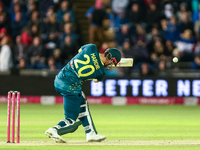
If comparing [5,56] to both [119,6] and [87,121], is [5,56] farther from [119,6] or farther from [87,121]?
[87,121]

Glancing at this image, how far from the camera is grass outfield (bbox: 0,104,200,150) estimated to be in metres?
8.08

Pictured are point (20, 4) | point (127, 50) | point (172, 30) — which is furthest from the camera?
point (20, 4)

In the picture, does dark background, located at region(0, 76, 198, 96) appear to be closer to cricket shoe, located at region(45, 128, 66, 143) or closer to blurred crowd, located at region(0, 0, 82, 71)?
blurred crowd, located at region(0, 0, 82, 71)

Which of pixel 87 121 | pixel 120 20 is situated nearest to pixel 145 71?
pixel 120 20

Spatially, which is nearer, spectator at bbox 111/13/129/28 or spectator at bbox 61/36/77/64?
spectator at bbox 61/36/77/64

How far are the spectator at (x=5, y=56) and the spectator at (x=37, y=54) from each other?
795mm

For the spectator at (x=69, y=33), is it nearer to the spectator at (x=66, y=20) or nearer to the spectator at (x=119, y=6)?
the spectator at (x=66, y=20)

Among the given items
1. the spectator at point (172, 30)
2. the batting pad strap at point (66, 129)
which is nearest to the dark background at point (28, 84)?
the spectator at point (172, 30)

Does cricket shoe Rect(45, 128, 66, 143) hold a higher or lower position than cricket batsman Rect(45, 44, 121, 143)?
lower

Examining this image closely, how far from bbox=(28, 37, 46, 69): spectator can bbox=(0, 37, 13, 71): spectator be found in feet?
2.61

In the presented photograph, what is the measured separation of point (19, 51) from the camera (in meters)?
17.6

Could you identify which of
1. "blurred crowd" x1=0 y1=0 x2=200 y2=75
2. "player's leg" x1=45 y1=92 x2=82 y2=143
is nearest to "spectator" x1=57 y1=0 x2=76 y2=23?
"blurred crowd" x1=0 y1=0 x2=200 y2=75

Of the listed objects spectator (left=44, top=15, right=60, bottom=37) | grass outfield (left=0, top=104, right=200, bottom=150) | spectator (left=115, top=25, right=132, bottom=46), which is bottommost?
grass outfield (left=0, top=104, right=200, bottom=150)

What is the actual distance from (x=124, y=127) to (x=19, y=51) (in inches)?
306
